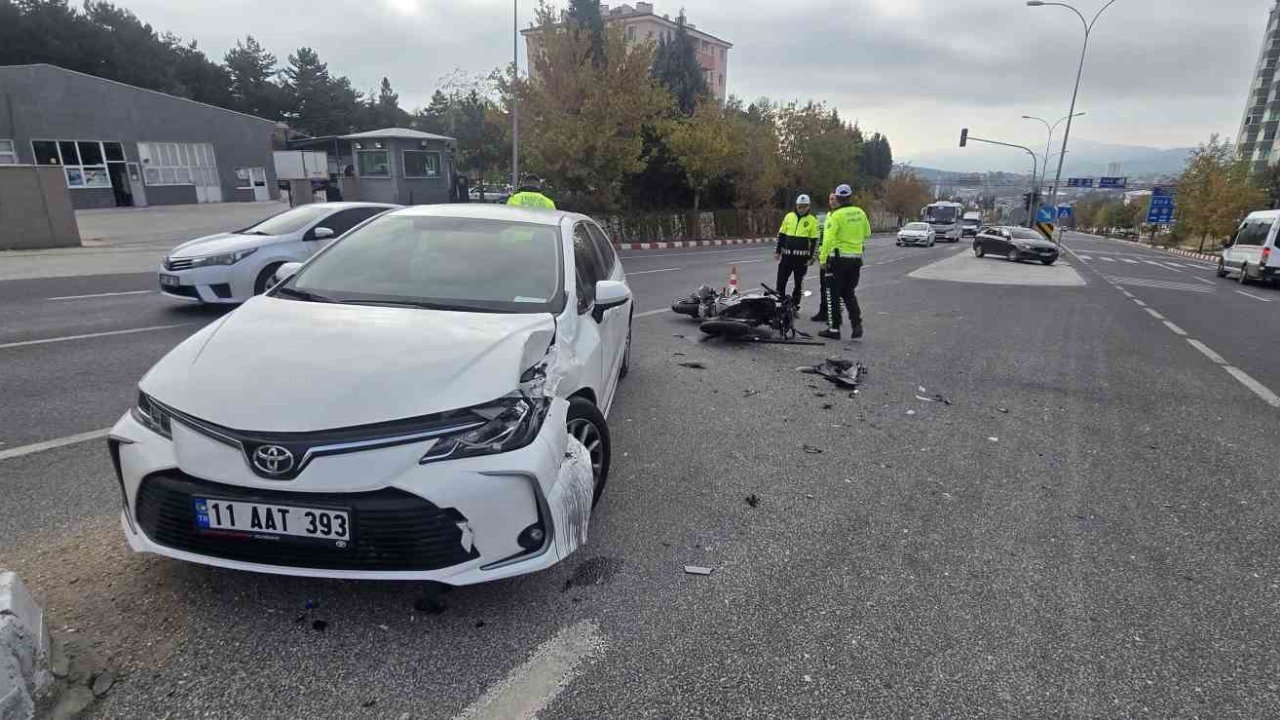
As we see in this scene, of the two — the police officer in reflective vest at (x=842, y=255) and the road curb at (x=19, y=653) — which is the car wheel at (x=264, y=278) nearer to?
the road curb at (x=19, y=653)

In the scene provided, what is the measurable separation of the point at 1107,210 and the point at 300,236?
128739 mm

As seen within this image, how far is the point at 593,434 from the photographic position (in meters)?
3.36

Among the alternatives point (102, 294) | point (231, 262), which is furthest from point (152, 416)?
point (102, 294)

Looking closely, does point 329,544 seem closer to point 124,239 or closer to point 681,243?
point 124,239

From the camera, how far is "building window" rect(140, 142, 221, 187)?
1282 inches

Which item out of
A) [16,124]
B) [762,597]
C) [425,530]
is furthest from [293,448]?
[16,124]

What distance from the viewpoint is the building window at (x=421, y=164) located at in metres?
30.0

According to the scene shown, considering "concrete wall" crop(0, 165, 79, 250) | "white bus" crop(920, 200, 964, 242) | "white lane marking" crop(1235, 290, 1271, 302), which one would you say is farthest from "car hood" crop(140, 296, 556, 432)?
"white bus" crop(920, 200, 964, 242)

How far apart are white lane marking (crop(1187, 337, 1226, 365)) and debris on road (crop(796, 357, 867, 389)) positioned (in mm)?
4808

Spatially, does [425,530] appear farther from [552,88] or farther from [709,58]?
[709,58]

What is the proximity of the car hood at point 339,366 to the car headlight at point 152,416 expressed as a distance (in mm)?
34

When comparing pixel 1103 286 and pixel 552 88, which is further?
pixel 552 88

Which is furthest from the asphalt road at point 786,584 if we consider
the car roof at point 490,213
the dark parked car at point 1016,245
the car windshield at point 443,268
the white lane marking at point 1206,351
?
the dark parked car at point 1016,245

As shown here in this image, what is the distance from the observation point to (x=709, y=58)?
8544cm
